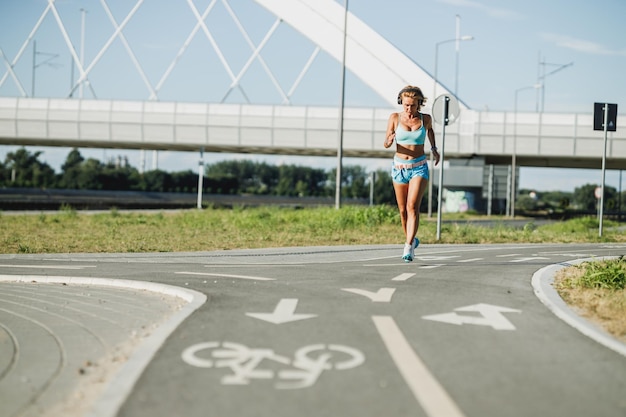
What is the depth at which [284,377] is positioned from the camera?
4.51 meters

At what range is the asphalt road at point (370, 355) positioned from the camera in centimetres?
400

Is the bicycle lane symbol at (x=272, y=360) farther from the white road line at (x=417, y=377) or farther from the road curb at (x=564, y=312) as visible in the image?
the road curb at (x=564, y=312)

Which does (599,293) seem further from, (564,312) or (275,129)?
(275,129)

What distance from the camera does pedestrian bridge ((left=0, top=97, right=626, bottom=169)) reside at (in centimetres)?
5456

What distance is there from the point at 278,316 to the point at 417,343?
4.72 ft

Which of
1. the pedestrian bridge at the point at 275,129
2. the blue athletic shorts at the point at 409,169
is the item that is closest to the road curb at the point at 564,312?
the blue athletic shorts at the point at 409,169

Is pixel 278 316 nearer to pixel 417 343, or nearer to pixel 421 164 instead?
pixel 417 343

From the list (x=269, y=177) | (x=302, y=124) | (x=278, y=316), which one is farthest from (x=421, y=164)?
(x=269, y=177)

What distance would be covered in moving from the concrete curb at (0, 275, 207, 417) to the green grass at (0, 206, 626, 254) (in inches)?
238

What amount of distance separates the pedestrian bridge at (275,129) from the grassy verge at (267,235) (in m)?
26.9

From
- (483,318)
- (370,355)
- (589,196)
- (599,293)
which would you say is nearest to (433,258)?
(599,293)

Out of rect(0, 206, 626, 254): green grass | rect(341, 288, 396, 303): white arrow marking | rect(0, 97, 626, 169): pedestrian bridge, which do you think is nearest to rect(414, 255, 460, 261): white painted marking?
rect(0, 206, 626, 254): green grass

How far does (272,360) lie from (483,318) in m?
2.44

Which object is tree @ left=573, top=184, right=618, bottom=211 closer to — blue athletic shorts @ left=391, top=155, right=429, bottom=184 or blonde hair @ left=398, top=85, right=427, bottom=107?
blue athletic shorts @ left=391, top=155, right=429, bottom=184
